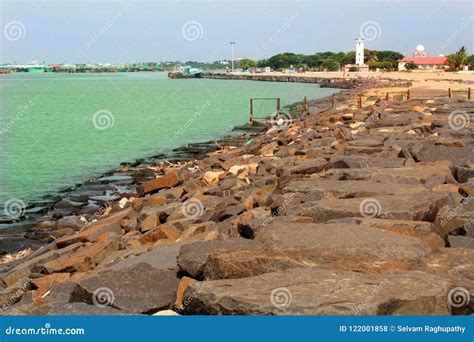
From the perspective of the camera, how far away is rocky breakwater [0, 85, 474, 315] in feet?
16.4

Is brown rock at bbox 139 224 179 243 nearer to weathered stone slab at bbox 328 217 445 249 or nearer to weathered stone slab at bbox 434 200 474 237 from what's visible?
weathered stone slab at bbox 328 217 445 249

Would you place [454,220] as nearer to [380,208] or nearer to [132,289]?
[380,208]

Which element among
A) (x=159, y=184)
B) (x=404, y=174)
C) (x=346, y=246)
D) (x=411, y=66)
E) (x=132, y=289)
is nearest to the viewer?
(x=132, y=289)

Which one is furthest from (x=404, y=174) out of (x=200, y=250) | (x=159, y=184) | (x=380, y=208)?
(x=159, y=184)

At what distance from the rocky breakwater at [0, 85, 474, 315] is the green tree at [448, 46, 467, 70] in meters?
98.2

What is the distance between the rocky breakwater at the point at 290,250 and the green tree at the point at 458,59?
322ft

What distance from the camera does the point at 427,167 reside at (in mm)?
10398

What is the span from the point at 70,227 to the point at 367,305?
9.43 metres

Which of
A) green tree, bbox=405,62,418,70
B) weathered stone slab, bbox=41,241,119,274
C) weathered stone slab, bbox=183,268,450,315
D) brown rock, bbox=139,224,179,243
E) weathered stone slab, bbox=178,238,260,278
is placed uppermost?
green tree, bbox=405,62,418,70

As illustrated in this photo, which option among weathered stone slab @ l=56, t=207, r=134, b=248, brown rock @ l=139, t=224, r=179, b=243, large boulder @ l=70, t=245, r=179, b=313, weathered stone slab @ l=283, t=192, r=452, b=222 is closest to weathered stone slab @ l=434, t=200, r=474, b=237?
weathered stone slab @ l=283, t=192, r=452, b=222

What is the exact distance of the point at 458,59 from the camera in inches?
4124

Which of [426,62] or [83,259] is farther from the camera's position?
[426,62]

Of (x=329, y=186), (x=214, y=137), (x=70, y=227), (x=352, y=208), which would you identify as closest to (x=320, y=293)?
(x=352, y=208)

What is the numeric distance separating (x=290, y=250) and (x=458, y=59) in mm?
106788
